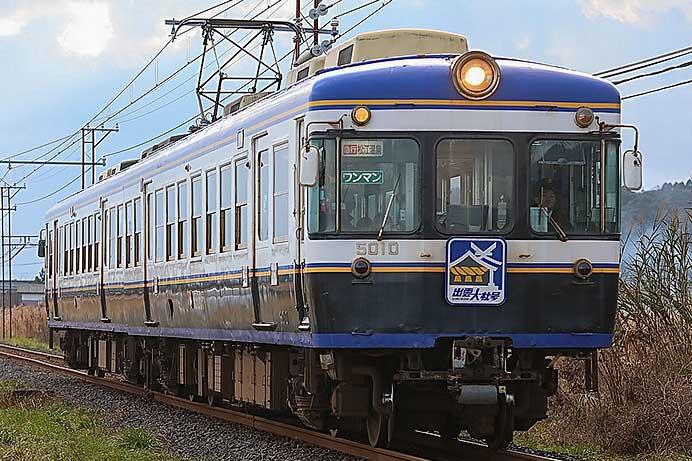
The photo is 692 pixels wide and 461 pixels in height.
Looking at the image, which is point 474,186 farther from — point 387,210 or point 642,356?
point 642,356

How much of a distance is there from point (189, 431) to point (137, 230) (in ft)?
13.9

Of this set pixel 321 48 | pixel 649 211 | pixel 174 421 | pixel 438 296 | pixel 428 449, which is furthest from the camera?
pixel 321 48

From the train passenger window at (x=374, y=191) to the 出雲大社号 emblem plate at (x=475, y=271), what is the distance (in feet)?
1.31

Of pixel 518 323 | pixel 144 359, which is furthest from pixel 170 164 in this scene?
pixel 518 323

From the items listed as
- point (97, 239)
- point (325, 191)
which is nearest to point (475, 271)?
point (325, 191)

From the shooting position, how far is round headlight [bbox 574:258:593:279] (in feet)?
36.2

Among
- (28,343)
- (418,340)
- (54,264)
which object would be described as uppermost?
(54,264)

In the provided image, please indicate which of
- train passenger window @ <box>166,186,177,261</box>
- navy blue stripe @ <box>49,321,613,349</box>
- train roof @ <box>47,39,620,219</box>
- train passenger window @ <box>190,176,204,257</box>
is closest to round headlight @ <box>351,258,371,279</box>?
navy blue stripe @ <box>49,321,613,349</box>

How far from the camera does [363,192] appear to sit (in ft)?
35.7

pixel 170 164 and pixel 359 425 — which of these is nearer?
pixel 359 425

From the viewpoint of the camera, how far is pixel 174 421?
53.2 ft

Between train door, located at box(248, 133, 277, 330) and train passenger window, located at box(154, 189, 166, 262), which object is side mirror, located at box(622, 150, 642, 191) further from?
train passenger window, located at box(154, 189, 166, 262)

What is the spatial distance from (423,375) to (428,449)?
188cm

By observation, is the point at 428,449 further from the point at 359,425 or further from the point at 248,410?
the point at 248,410
